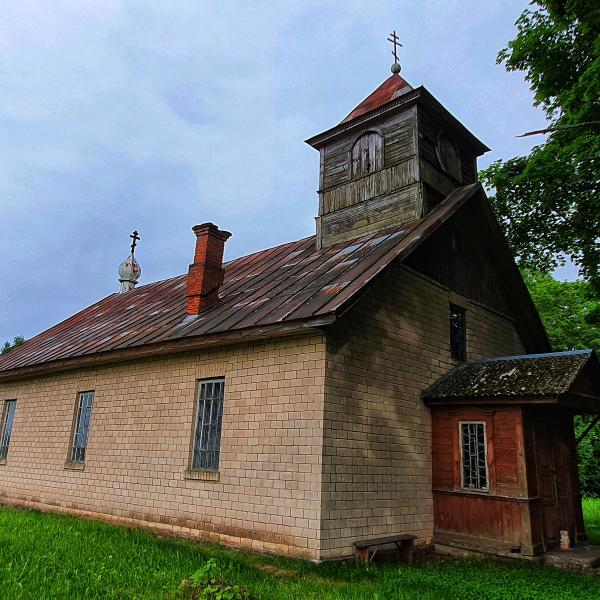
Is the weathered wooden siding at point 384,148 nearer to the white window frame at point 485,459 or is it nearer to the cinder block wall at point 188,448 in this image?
the cinder block wall at point 188,448

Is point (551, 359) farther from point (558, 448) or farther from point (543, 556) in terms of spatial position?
point (543, 556)

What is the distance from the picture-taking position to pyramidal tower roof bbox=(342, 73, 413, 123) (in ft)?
45.6

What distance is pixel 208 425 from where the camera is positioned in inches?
396

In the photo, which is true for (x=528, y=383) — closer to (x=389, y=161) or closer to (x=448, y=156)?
(x=389, y=161)

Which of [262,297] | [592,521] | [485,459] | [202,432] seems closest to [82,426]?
[202,432]

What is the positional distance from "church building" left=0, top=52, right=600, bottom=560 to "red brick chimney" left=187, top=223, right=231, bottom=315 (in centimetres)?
6

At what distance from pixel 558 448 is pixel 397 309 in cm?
391

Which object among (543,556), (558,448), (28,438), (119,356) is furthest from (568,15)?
(28,438)

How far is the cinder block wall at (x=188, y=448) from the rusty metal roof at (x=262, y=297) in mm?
526

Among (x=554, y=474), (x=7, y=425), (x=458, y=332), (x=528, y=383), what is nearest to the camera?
(x=528, y=383)

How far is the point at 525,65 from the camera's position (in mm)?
15414

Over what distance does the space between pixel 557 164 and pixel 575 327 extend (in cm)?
1455

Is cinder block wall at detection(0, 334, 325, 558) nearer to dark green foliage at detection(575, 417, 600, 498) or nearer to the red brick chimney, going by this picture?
the red brick chimney

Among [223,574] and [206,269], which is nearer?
[223,574]
